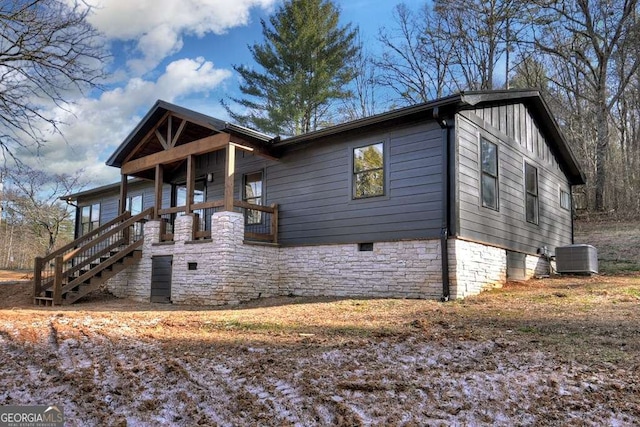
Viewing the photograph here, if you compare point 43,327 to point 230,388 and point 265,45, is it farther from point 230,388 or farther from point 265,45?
point 265,45

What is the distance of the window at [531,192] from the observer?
12281 millimetres

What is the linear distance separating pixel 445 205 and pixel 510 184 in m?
3.40

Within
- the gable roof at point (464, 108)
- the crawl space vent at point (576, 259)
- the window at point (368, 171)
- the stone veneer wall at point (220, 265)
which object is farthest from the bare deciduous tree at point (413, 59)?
the stone veneer wall at point (220, 265)

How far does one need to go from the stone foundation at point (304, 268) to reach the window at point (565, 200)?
387 centimetres

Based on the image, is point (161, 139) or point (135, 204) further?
point (135, 204)

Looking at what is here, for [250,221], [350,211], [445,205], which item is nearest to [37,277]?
[250,221]

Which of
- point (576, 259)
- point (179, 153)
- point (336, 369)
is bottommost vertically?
point (336, 369)

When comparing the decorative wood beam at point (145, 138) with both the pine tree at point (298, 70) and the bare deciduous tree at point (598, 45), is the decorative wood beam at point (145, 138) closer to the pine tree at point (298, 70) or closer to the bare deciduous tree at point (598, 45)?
the pine tree at point (298, 70)

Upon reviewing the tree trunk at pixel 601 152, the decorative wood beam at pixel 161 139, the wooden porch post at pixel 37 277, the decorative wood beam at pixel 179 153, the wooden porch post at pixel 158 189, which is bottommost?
the wooden porch post at pixel 37 277

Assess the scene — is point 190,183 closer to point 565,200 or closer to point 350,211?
point 350,211

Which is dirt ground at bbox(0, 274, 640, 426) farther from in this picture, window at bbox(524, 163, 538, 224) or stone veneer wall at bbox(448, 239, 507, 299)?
window at bbox(524, 163, 538, 224)

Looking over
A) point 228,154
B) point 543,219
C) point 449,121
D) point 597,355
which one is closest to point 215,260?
point 228,154

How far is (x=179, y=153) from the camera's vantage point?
11523mm

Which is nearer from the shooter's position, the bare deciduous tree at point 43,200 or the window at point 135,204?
the window at point 135,204
